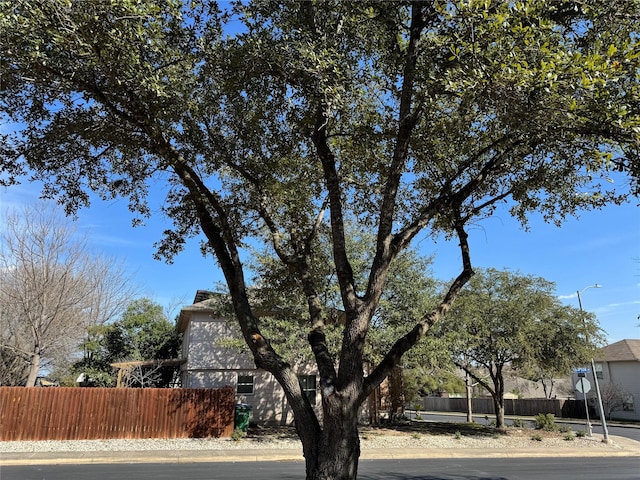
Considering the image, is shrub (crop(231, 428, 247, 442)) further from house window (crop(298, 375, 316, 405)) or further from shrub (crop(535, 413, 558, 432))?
shrub (crop(535, 413, 558, 432))

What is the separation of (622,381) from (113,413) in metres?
38.9

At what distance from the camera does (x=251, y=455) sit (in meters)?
14.9

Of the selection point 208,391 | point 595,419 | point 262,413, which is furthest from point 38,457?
point 595,419

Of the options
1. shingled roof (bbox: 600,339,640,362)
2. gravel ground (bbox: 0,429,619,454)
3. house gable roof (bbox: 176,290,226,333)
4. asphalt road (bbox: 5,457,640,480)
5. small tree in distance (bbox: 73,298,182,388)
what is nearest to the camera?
asphalt road (bbox: 5,457,640,480)

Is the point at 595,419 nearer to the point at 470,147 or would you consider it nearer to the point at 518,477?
the point at 518,477

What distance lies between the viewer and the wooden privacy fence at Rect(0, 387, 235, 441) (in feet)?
54.6

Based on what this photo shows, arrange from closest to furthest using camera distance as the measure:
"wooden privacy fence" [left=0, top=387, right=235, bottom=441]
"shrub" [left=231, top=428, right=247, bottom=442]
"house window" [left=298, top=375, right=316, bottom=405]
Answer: "wooden privacy fence" [left=0, top=387, right=235, bottom=441], "shrub" [left=231, top=428, right=247, bottom=442], "house window" [left=298, top=375, right=316, bottom=405]

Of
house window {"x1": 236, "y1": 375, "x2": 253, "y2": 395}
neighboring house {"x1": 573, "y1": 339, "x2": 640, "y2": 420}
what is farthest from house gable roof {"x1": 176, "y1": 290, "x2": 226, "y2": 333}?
neighboring house {"x1": 573, "y1": 339, "x2": 640, "y2": 420}

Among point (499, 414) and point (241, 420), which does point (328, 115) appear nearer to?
point (241, 420)

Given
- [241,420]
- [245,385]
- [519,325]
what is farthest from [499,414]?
[241,420]

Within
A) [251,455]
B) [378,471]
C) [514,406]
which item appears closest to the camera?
[378,471]

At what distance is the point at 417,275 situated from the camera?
802 inches

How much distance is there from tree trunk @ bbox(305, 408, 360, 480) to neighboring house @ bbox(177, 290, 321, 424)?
18.8 meters

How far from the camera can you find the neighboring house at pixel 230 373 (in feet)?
73.9
